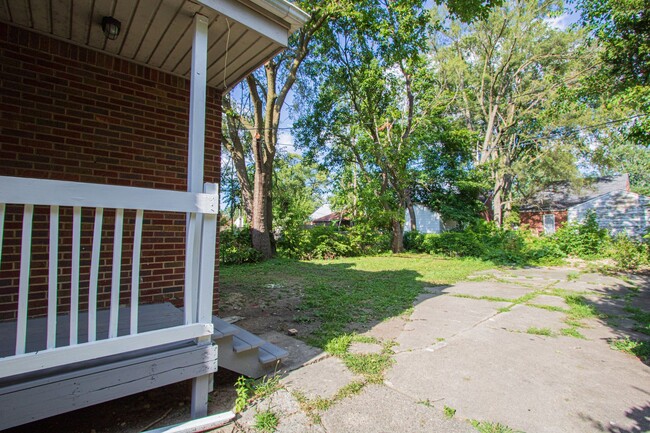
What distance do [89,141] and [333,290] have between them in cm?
440

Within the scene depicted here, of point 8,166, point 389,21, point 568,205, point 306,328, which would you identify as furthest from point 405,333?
point 568,205

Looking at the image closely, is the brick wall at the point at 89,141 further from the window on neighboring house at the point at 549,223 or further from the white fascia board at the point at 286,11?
the window on neighboring house at the point at 549,223

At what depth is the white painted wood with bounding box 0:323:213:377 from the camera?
147cm

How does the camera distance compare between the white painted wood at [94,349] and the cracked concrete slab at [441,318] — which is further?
the cracked concrete slab at [441,318]

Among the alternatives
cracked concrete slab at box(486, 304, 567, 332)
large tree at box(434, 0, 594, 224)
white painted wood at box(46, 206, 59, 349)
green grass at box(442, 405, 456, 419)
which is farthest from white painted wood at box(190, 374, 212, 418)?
large tree at box(434, 0, 594, 224)

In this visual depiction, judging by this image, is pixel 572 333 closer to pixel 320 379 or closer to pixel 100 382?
pixel 320 379

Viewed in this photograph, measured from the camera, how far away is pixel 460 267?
9789 mm

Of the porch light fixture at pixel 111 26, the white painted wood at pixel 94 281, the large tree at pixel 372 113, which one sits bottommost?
the white painted wood at pixel 94 281

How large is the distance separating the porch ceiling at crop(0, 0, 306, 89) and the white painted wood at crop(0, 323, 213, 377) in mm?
2111

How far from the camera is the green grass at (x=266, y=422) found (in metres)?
1.89

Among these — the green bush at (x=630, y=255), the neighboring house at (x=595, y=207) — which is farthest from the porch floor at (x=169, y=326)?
the neighboring house at (x=595, y=207)

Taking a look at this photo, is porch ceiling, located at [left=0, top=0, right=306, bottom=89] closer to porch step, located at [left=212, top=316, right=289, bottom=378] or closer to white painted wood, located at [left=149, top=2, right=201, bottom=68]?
white painted wood, located at [left=149, top=2, right=201, bottom=68]

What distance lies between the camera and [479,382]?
2525 mm

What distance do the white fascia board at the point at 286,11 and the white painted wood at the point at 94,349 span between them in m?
2.27
